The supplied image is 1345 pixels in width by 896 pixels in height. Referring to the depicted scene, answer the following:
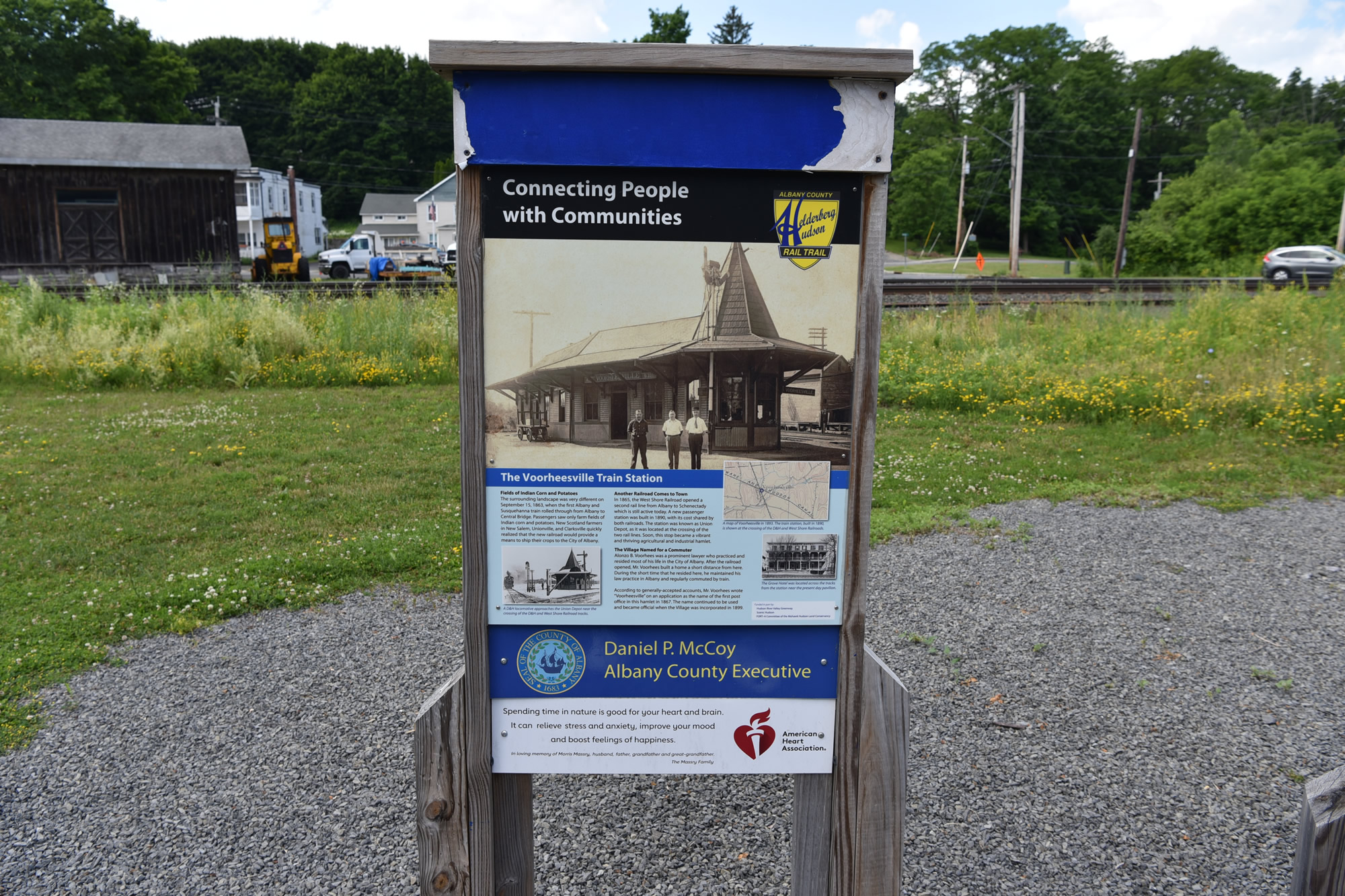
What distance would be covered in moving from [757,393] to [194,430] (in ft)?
31.9

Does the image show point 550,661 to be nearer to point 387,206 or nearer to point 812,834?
point 812,834

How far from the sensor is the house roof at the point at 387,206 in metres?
88.9

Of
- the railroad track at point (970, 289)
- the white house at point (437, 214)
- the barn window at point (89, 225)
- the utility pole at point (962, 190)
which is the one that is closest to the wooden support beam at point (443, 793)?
the railroad track at point (970, 289)

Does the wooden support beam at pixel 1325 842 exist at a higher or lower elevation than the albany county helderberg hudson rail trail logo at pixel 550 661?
lower

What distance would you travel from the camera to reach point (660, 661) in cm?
223

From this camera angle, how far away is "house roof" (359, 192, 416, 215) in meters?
88.9

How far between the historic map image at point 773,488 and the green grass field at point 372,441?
373 centimetres

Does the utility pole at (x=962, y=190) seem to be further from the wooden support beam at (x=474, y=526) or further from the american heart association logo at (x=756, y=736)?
the wooden support beam at (x=474, y=526)

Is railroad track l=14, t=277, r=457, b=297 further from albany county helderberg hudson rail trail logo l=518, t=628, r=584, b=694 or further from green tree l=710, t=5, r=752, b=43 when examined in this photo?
green tree l=710, t=5, r=752, b=43

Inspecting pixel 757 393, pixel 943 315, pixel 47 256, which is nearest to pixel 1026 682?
pixel 757 393

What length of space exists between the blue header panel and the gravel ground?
8.01ft

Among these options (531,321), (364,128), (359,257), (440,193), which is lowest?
(531,321)

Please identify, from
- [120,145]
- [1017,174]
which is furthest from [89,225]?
[1017,174]

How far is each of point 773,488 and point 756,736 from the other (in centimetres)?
63
